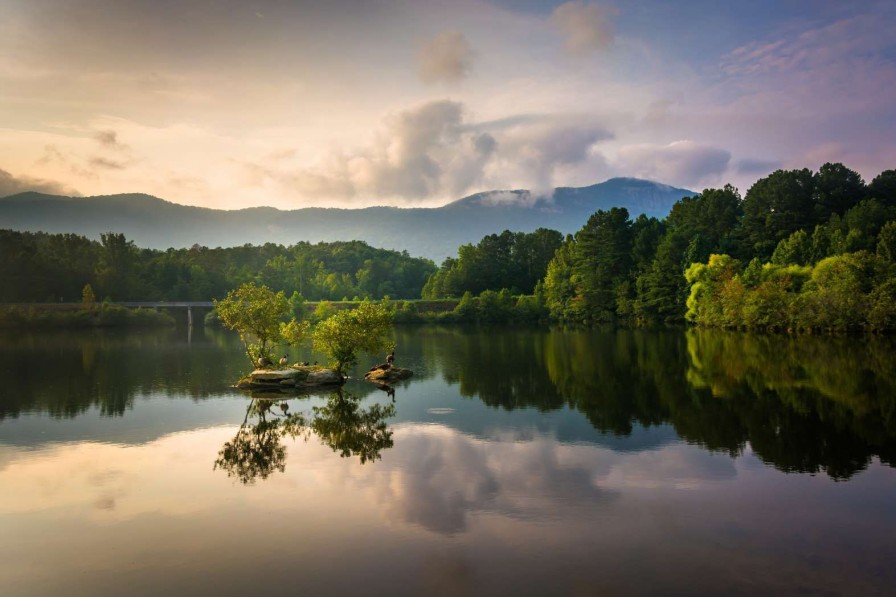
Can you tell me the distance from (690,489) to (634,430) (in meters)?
6.90

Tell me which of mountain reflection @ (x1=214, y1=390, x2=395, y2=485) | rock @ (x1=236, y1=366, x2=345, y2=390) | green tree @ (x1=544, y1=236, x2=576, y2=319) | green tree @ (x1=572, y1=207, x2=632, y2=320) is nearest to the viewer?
mountain reflection @ (x1=214, y1=390, x2=395, y2=485)

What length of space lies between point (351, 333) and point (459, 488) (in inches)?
762

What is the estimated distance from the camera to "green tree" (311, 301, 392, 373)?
34688mm

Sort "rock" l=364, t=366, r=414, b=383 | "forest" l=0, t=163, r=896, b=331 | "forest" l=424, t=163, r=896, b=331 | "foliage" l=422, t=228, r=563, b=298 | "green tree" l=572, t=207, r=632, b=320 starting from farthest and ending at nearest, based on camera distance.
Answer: "foliage" l=422, t=228, r=563, b=298 < "green tree" l=572, t=207, r=632, b=320 < "forest" l=0, t=163, r=896, b=331 < "forest" l=424, t=163, r=896, b=331 < "rock" l=364, t=366, r=414, b=383

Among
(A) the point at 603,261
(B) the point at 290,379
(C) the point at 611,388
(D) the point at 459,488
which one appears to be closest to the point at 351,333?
(B) the point at 290,379

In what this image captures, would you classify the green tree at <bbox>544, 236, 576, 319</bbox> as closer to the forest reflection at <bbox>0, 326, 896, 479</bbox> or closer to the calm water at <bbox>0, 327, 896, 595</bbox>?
the forest reflection at <bbox>0, 326, 896, 479</bbox>

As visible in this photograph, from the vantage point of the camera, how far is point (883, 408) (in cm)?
2531

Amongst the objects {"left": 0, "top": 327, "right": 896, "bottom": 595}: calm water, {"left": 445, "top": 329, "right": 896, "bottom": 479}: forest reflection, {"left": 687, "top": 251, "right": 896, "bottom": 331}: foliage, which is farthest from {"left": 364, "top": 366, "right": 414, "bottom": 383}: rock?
{"left": 687, "top": 251, "right": 896, "bottom": 331}: foliage

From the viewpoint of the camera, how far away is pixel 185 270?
141 m

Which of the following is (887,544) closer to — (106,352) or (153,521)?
(153,521)

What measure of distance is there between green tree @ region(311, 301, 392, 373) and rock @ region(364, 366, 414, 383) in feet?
7.52

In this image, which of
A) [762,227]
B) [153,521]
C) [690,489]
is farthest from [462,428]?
[762,227]

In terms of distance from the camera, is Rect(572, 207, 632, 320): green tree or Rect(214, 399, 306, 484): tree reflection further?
Rect(572, 207, 632, 320): green tree

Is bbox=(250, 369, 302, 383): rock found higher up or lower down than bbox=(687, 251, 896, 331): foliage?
lower down
